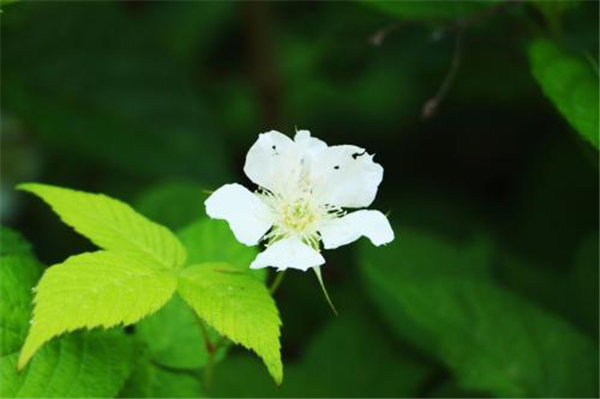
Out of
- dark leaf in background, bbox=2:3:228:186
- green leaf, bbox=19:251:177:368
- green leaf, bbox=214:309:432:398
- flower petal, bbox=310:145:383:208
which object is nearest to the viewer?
green leaf, bbox=19:251:177:368

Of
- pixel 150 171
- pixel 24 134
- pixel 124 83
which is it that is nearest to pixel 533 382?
pixel 150 171

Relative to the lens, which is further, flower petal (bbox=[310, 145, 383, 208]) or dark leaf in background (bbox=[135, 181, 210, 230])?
dark leaf in background (bbox=[135, 181, 210, 230])

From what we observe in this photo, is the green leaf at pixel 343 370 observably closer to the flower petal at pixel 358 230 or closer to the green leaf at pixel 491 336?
the green leaf at pixel 491 336

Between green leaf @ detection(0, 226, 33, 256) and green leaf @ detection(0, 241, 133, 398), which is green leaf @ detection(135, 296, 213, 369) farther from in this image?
green leaf @ detection(0, 226, 33, 256)

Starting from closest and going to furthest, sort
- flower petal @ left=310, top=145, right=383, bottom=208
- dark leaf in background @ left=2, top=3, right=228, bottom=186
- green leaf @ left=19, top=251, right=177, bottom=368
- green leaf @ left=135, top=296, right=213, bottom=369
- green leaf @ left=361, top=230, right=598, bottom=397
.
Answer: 1. green leaf @ left=19, top=251, right=177, bottom=368
2. flower petal @ left=310, top=145, right=383, bottom=208
3. green leaf @ left=135, top=296, right=213, bottom=369
4. green leaf @ left=361, top=230, right=598, bottom=397
5. dark leaf in background @ left=2, top=3, right=228, bottom=186

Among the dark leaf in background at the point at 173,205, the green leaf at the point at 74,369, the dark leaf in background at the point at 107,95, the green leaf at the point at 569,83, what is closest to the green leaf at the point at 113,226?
the green leaf at the point at 74,369

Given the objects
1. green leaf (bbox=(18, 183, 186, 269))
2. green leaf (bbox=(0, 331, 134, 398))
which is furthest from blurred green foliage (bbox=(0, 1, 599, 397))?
green leaf (bbox=(18, 183, 186, 269))
